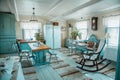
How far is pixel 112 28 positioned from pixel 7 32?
579cm

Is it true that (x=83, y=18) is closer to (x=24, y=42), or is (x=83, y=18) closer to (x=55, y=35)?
(x=55, y=35)

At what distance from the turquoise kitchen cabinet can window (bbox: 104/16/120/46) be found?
5.31 metres

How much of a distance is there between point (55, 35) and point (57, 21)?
136 cm

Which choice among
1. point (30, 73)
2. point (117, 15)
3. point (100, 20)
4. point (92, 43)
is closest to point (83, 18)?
point (100, 20)

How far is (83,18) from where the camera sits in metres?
6.75

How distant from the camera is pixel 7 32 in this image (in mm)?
6023

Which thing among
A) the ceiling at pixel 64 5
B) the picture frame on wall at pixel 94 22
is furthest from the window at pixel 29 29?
the picture frame on wall at pixel 94 22

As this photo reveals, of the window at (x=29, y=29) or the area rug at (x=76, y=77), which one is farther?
the window at (x=29, y=29)

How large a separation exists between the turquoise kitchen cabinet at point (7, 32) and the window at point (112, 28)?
5.31m

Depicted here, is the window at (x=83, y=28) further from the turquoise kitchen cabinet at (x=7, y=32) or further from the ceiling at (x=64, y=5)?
the turquoise kitchen cabinet at (x=7, y=32)

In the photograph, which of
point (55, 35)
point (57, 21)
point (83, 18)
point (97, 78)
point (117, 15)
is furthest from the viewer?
point (57, 21)

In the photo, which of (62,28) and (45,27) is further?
(62,28)

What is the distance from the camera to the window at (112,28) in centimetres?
468

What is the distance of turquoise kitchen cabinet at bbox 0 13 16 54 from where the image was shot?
5.88 meters
